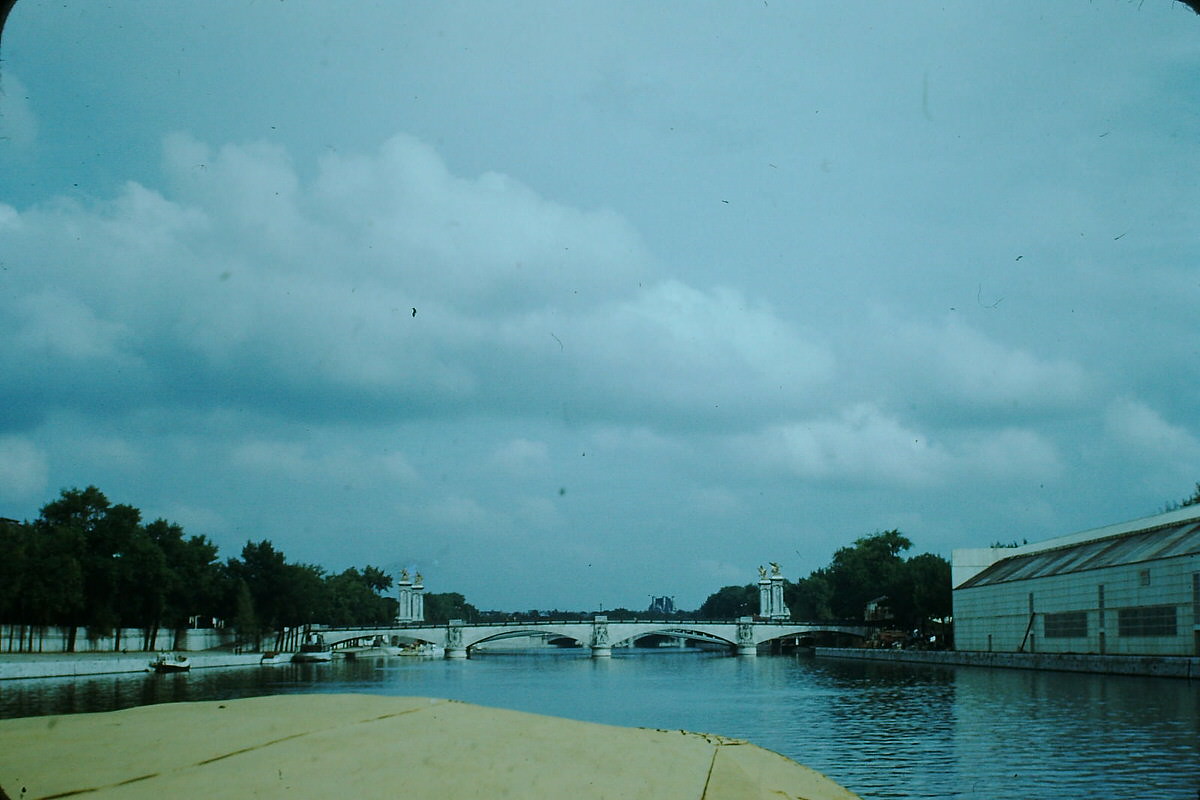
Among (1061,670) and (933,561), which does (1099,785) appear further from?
(933,561)

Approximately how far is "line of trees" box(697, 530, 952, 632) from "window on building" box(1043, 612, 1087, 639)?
43519 millimetres

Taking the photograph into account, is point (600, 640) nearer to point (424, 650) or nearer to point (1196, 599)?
point (424, 650)

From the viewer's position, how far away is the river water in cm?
2612

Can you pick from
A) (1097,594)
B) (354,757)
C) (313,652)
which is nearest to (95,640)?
(313,652)

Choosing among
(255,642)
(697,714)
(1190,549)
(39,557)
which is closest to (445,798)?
(697,714)

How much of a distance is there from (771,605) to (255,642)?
9940cm

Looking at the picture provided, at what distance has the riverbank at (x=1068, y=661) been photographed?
193 feet

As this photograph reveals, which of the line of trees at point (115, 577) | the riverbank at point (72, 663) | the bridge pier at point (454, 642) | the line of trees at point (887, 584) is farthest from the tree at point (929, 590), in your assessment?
the riverbank at point (72, 663)

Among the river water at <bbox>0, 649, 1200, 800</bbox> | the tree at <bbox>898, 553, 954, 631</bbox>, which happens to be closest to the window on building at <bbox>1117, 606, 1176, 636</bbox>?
the river water at <bbox>0, 649, 1200, 800</bbox>

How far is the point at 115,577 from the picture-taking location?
78938 mm

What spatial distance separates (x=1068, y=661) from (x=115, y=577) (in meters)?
70.3

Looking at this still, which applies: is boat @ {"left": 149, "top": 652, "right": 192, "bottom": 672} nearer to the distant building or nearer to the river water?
the river water

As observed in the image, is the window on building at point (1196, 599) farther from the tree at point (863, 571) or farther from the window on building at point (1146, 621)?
the tree at point (863, 571)

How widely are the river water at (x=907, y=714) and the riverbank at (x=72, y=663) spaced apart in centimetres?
170
